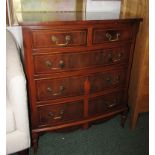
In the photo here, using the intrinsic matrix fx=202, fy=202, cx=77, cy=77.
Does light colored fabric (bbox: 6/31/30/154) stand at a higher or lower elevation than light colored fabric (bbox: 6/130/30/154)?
higher

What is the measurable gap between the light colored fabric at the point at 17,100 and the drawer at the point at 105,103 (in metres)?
0.55

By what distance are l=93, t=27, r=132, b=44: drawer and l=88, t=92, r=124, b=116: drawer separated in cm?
46

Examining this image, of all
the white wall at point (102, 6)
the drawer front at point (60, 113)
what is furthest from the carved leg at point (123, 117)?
the white wall at point (102, 6)

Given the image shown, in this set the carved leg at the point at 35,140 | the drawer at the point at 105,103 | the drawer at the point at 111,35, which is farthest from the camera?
the drawer at the point at 105,103

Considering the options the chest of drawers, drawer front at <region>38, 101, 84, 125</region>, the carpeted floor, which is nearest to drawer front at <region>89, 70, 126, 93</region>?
the chest of drawers

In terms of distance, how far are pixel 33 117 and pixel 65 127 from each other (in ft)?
0.88

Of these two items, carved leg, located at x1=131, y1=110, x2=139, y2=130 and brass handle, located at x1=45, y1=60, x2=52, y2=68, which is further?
carved leg, located at x1=131, y1=110, x2=139, y2=130

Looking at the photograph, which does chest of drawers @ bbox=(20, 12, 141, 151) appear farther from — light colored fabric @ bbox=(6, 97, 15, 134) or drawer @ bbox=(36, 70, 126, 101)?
light colored fabric @ bbox=(6, 97, 15, 134)

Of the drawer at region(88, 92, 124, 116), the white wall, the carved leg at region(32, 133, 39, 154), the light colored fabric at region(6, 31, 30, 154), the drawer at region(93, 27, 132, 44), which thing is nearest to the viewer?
the light colored fabric at region(6, 31, 30, 154)

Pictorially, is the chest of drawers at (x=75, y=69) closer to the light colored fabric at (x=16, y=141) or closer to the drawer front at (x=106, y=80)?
the drawer front at (x=106, y=80)

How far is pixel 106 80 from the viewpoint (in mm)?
1605

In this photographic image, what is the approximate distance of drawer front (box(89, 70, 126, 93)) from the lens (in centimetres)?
156

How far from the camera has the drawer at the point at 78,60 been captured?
4.43 ft
